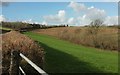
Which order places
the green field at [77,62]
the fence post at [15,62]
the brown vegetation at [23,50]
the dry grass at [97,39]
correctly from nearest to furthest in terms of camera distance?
the fence post at [15,62] < the brown vegetation at [23,50] < the green field at [77,62] < the dry grass at [97,39]

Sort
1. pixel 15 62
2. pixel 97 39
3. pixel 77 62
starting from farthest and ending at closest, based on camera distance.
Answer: pixel 97 39 → pixel 77 62 → pixel 15 62

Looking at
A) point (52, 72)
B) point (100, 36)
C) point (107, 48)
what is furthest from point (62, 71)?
point (100, 36)

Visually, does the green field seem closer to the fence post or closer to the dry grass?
the fence post

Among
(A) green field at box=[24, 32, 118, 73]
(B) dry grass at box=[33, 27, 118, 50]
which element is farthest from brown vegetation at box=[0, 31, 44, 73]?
Result: (B) dry grass at box=[33, 27, 118, 50]

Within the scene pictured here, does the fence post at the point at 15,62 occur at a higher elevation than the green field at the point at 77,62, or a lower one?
higher

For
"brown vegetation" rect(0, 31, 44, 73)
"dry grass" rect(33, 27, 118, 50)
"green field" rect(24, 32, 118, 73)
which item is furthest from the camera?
"dry grass" rect(33, 27, 118, 50)

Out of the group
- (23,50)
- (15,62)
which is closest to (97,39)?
(23,50)

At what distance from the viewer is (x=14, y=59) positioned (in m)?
9.65

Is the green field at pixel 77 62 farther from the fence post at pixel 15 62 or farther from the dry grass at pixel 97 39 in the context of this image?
the dry grass at pixel 97 39

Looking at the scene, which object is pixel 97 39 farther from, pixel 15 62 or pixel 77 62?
pixel 15 62

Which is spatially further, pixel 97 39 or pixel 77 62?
pixel 97 39

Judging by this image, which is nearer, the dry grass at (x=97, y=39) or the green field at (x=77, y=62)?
the green field at (x=77, y=62)

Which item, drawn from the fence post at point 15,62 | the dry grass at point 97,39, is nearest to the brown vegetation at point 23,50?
the fence post at point 15,62

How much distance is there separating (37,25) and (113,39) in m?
54.3
